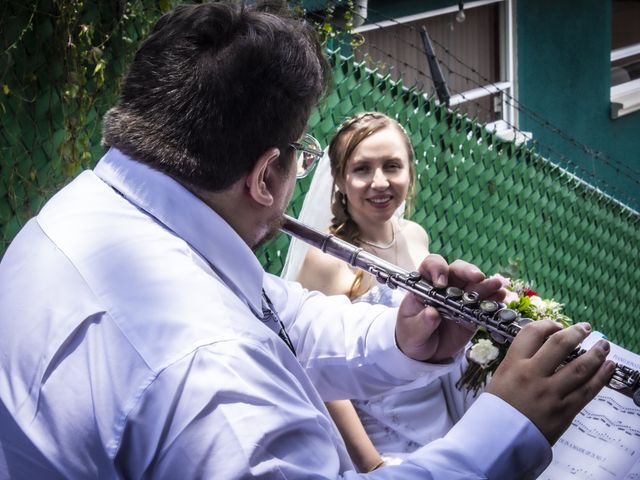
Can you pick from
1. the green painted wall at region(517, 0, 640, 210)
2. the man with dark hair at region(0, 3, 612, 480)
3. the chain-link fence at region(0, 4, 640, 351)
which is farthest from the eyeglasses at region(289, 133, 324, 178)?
the green painted wall at region(517, 0, 640, 210)

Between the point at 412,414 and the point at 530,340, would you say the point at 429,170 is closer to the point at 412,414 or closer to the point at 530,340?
the point at 412,414

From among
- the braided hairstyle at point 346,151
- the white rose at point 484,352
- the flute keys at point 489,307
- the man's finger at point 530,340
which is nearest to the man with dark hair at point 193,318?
the man's finger at point 530,340

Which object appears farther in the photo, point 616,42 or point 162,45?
point 616,42

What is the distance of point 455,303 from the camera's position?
2.01m

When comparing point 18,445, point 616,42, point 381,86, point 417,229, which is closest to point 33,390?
point 18,445

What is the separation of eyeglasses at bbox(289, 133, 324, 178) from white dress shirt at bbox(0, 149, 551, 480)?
24cm

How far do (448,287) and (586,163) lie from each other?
7.94 metres

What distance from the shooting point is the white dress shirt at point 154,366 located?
1.33 meters

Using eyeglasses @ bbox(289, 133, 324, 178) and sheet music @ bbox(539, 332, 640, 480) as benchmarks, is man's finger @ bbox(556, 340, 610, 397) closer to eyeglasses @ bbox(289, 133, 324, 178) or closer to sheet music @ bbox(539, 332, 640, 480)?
sheet music @ bbox(539, 332, 640, 480)

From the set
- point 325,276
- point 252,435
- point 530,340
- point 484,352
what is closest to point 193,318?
point 252,435

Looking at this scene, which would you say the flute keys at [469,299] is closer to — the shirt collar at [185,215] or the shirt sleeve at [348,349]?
the shirt sleeve at [348,349]

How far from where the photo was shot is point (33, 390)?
1432 millimetres

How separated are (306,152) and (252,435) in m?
0.84

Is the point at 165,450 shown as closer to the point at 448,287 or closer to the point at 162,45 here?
the point at 162,45
